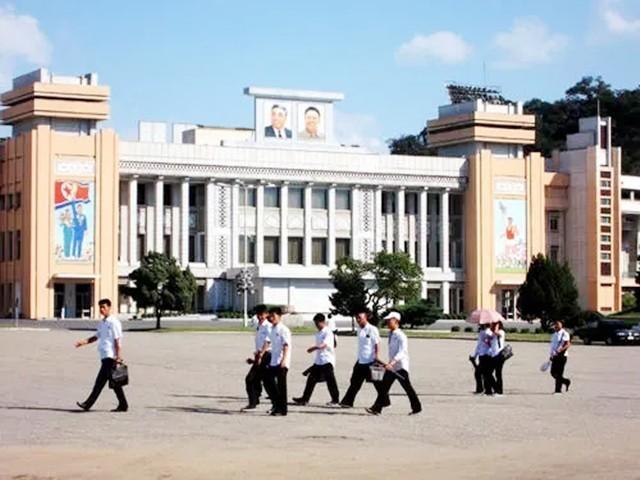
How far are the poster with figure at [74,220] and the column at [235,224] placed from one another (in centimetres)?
1153

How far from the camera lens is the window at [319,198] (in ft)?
385

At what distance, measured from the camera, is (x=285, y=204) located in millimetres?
115625

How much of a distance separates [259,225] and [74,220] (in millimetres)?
14781

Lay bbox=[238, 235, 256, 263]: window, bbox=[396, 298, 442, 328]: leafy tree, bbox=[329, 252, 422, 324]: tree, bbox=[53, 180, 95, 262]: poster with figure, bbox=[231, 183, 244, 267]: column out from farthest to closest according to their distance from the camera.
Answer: bbox=[238, 235, 256, 263]: window
bbox=[231, 183, 244, 267]: column
bbox=[53, 180, 95, 262]: poster with figure
bbox=[396, 298, 442, 328]: leafy tree
bbox=[329, 252, 422, 324]: tree

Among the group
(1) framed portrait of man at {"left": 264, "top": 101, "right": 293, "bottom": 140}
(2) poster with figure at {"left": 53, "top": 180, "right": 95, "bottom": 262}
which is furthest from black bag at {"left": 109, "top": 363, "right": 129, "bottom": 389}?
(1) framed portrait of man at {"left": 264, "top": 101, "right": 293, "bottom": 140}

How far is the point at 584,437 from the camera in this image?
21688 mm

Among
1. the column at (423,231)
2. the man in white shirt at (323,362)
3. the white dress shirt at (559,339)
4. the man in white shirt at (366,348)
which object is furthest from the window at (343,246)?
the man in white shirt at (366,348)

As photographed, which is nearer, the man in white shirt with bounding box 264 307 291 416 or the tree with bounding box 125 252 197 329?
the man in white shirt with bounding box 264 307 291 416

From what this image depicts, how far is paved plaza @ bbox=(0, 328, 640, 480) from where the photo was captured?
17719mm

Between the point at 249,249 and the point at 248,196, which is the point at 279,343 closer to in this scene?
the point at 249,249

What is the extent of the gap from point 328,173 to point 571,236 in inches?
909

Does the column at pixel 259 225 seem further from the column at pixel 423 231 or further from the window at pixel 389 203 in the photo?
the column at pixel 423 231

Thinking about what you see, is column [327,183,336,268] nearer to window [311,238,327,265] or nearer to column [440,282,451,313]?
window [311,238,327,265]

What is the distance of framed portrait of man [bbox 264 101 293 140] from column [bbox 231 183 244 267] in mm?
5415
